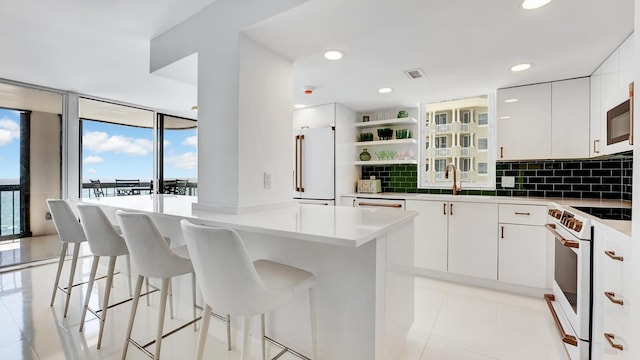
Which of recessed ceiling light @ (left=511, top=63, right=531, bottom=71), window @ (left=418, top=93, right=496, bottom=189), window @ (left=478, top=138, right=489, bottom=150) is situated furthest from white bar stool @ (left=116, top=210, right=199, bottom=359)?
window @ (left=478, top=138, right=489, bottom=150)

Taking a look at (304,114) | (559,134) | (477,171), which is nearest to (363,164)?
(304,114)

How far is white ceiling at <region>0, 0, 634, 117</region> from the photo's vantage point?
5.63ft

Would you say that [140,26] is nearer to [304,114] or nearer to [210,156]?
[210,156]

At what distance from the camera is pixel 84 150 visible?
13.5 ft

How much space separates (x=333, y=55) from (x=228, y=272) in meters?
1.84

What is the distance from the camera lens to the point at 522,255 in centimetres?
279

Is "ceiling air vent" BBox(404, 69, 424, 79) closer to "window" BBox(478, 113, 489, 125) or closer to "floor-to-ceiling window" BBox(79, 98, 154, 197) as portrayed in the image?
"window" BBox(478, 113, 489, 125)

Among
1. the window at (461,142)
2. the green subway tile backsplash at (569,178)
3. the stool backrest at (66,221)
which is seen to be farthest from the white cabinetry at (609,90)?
the stool backrest at (66,221)

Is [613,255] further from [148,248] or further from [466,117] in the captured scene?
[466,117]

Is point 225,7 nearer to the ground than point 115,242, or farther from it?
farther from it

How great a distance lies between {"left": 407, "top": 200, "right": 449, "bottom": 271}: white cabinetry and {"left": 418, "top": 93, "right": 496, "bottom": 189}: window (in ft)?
2.41

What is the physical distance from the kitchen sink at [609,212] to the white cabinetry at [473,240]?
2.82 ft

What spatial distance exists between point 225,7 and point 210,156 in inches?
39.2

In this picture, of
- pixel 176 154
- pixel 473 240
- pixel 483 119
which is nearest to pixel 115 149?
pixel 176 154
